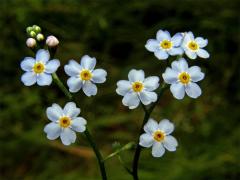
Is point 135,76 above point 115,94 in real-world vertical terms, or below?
above

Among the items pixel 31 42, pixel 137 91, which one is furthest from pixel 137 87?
pixel 31 42

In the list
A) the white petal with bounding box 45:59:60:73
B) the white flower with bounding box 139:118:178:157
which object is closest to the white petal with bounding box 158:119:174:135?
the white flower with bounding box 139:118:178:157

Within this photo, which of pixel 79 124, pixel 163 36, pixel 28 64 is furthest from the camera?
pixel 163 36

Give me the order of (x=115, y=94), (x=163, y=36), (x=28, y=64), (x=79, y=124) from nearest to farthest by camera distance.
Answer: (x=79, y=124)
(x=28, y=64)
(x=163, y=36)
(x=115, y=94)

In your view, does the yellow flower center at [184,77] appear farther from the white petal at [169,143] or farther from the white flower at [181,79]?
the white petal at [169,143]

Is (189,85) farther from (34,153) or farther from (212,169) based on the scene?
(34,153)

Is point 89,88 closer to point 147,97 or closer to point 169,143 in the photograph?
→ point 147,97
